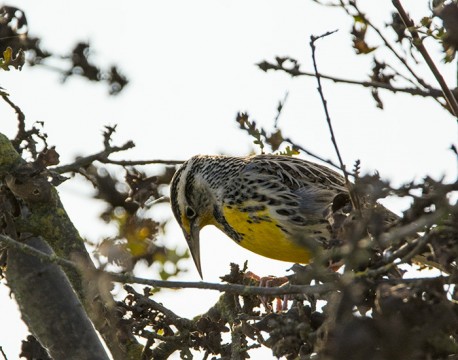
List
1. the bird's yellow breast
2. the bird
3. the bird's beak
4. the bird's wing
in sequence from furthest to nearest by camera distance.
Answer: the bird's beak, the bird's wing, the bird, the bird's yellow breast

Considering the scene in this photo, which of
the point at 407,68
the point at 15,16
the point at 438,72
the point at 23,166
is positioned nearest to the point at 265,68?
the point at 407,68

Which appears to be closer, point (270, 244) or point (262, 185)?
point (270, 244)

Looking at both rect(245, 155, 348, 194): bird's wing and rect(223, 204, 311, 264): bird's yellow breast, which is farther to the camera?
rect(245, 155, 348, 194): bird's wing

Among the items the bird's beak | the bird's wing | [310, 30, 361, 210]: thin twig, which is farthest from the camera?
the bird's beak

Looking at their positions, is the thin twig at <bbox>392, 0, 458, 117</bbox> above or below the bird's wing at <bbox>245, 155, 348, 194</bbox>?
below

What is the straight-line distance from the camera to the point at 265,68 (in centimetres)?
460

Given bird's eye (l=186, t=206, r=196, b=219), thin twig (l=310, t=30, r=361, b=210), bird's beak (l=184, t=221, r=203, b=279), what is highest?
bird's eye (l=186, t=206, r=196, b=219)

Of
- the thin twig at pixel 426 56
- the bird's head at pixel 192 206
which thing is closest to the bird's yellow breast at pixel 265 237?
the bird's head at pixel 192 206

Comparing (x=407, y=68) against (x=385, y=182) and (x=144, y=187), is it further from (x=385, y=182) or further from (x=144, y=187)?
(x=144, y=187)

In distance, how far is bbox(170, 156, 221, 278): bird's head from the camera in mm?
6977

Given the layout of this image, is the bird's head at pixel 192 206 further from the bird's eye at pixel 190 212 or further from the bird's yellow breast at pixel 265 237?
the bird's yellow breast at pixel 265 237

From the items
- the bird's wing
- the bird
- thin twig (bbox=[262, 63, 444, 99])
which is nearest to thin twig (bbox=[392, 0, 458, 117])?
thin twig (bbox=[262, 63, 444, 99])

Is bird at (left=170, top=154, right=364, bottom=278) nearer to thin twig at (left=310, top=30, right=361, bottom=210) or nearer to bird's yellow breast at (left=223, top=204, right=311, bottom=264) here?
bird's yellow breast at (left=223, top=204, right=311, bottom=264)

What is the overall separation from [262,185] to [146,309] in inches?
72.7
